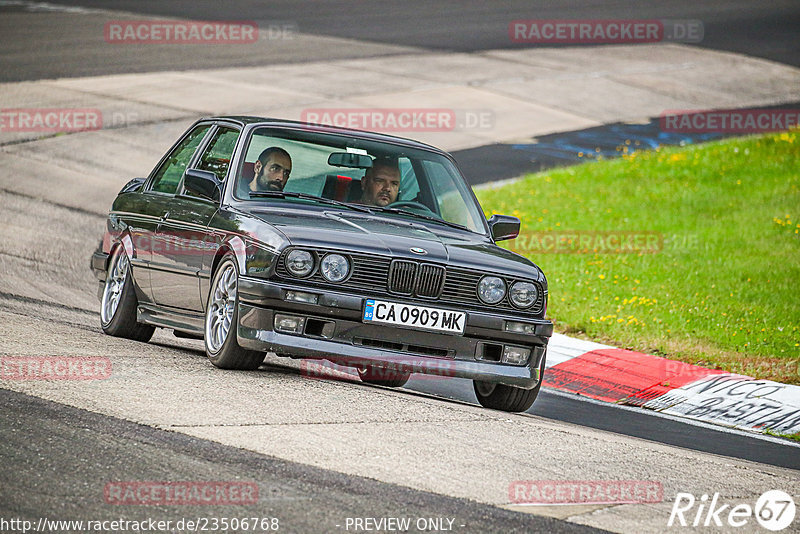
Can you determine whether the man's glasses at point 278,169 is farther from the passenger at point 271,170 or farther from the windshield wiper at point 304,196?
the windshield wiper at point 304,196

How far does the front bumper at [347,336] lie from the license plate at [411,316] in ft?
0.11

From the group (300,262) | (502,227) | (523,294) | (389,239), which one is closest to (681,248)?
(502,227)

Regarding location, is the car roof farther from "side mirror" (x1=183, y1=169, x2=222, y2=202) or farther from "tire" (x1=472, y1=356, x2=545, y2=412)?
"tire" (x1=472, y1=356, x2=545, y2=412)

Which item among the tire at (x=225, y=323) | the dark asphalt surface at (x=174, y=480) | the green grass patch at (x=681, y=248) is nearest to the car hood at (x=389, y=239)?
the tire at (x=225, y=323)

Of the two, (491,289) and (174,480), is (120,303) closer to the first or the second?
(491,289)

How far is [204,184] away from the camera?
26.9 ft

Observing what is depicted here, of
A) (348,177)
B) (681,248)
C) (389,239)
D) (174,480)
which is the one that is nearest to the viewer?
(174,480)

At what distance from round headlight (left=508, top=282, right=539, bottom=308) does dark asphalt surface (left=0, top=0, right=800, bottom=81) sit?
1805 cm

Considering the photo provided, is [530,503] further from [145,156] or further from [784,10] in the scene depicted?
[784,10]

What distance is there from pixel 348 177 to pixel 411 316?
154cm

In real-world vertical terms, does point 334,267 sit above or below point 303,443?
above

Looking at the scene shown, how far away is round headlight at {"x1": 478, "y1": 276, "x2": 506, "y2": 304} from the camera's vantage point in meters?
7.54

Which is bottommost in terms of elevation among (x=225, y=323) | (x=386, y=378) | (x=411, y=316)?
(x=386, y=378)

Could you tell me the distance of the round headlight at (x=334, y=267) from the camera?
7.25 meters
